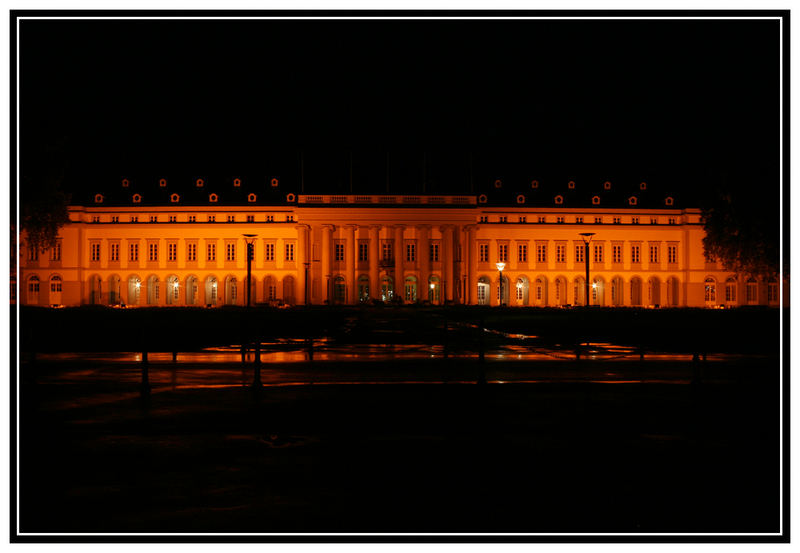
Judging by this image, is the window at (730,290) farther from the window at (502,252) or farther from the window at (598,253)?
the window at (502,252)

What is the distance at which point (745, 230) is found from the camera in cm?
5369

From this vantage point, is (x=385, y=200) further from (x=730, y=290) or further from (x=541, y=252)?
(x=730, y=290)

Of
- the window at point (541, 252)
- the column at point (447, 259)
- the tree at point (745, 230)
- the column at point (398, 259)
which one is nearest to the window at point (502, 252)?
the window at point (541, 252)

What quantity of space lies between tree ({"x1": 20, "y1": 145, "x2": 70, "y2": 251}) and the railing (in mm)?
51875

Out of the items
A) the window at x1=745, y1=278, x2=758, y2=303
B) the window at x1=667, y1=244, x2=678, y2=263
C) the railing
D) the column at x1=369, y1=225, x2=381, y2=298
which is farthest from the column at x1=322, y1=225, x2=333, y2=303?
the window at x1=745, y1=278, x2=758, y2=303

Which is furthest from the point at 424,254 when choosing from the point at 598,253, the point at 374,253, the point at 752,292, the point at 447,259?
the point at 752,292

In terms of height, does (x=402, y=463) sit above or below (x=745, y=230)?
below

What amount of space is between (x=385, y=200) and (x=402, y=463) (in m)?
98.1

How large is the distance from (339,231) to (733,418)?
94.8 m

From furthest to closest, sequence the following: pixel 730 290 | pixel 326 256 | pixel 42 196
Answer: pixel 730 290, pixel 326 256, pixel 42 196

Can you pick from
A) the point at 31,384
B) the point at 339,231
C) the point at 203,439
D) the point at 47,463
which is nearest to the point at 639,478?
the point at 203,439

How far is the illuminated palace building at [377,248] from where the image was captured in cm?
10675

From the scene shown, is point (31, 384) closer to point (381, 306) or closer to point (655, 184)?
point (381, 306)

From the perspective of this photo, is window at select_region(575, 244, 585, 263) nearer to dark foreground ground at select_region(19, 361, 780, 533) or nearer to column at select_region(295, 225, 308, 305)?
column at select_region(295, 225, 308, 305)
